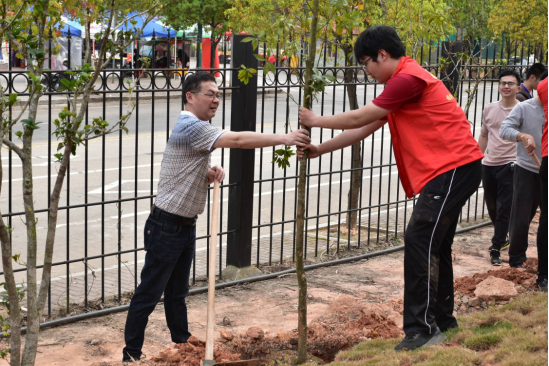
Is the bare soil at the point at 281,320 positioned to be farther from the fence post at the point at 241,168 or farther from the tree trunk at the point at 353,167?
the tree trunk at the point at 353,167

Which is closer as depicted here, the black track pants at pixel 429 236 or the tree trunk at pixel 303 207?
the tree trunk at pixel 303 207

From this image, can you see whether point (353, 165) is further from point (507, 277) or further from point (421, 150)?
point (421, 150)

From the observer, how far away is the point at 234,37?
6.31m

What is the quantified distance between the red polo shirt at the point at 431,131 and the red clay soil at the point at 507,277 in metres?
2.15

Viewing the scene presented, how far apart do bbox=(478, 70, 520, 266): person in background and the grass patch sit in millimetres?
2500

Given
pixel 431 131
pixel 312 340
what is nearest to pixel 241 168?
pixel 312 340

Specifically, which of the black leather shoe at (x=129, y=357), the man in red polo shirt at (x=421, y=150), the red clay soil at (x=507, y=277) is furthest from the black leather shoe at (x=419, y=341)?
the red clay soil at (x=507, y=277)

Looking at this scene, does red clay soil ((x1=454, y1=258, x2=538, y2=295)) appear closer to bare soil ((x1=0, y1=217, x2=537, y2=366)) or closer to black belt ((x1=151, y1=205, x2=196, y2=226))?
bare soil ((x1=0, y1=217, x2=537, y2=366))

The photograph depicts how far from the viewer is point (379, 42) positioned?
13.9 ft

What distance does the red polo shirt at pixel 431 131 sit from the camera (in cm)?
421

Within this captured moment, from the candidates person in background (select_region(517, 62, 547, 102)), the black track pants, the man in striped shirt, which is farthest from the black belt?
person in background (select_region(517, 62, 547, 102))

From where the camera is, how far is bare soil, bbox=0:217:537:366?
4875 millimetres

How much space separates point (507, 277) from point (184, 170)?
11.2ft

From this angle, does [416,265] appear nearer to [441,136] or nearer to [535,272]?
[441,136]
